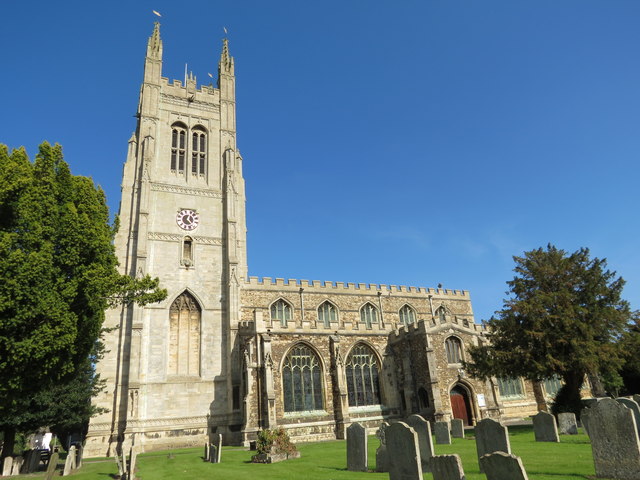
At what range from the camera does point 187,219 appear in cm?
3048

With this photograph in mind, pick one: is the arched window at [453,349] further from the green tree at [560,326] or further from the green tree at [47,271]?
the green tree at [47,271]

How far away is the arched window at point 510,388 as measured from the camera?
28141mm

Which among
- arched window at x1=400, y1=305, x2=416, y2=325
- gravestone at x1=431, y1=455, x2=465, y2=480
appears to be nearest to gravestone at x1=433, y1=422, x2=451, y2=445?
gravestone at x1=431, y1=455, x2=465, y2=480

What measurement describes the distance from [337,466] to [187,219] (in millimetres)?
22012

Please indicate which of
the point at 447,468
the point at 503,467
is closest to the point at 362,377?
the point at 447,468

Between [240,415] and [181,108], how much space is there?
22991mm

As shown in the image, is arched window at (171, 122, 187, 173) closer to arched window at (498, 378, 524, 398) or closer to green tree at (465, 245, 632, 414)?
green tree at (465, 245, 632, 414)

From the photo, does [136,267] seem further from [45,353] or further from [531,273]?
[531,273]

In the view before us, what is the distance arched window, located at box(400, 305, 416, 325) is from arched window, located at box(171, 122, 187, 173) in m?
20.1

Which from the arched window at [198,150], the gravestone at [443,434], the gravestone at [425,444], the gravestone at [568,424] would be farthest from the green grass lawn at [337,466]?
the arched window at [198,150]

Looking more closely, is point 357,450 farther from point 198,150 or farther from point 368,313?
point 198,150

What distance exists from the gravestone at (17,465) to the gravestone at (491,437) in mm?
16529

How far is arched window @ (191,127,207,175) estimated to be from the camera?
108 feet

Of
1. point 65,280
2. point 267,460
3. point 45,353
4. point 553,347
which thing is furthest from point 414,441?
point 553,347
